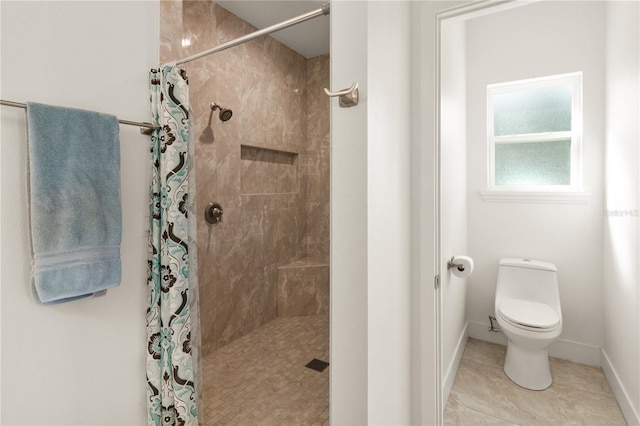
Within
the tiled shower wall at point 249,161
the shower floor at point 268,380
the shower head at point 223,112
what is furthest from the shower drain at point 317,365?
the shower head at point 223,112

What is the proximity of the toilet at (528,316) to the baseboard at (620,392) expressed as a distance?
0.35 metres

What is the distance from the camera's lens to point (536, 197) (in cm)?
257

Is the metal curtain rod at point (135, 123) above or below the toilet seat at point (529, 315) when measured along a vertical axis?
above

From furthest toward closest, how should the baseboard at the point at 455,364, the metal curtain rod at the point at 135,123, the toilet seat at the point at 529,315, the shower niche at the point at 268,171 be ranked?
1. the shower niche at the point at 268,171
2. the toilet seat at the point at 529,315
3. the baseboard at the point at 455,364
4. the metal curtain rod at the point at 135,123

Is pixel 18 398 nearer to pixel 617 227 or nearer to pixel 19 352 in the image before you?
pixel 19 352

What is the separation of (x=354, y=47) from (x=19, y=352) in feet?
4.35

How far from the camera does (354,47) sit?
968mm

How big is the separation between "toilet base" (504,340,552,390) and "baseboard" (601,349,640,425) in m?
0.34

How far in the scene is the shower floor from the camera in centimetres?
171

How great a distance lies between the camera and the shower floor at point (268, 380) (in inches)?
67.4

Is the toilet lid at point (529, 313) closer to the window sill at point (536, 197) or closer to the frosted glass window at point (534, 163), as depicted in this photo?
the window sill at point (536, 197)

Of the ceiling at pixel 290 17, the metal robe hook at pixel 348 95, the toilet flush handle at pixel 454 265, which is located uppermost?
the ceiling at pixel 290 17

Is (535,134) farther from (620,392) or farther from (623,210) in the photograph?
(620,392)

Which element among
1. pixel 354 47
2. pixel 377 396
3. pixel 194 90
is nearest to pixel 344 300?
pixel 377 396
